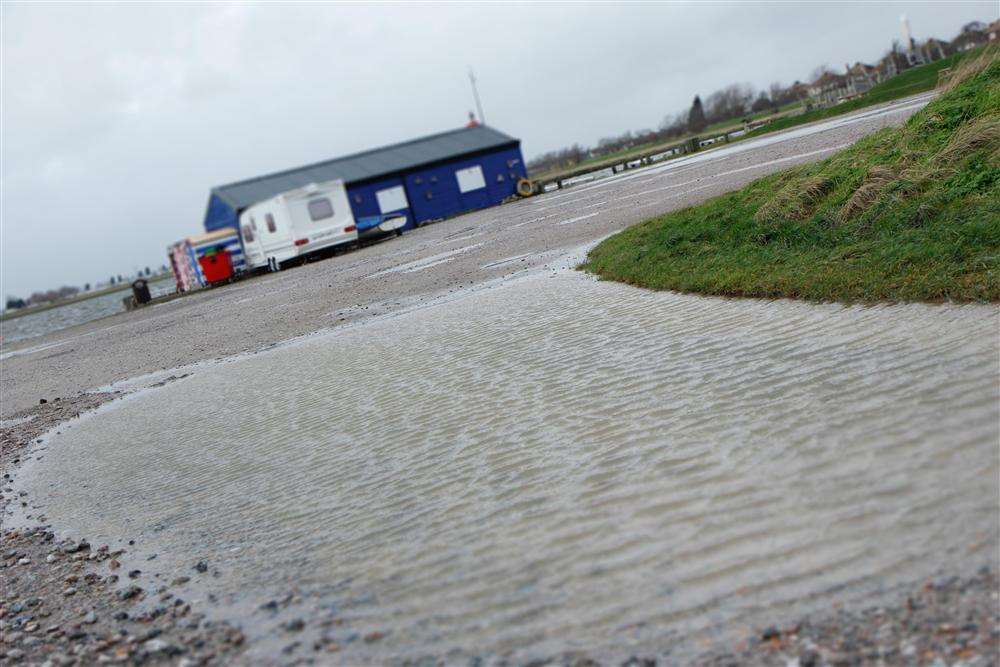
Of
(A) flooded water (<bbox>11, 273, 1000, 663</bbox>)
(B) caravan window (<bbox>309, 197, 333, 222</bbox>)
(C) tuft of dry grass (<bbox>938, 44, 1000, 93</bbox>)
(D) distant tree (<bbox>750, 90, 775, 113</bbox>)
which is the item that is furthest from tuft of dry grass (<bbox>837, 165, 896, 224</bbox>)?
(D) distant tree (<bbox>750, 90, 775, 113</bbox>)

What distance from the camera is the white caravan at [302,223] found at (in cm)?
3853

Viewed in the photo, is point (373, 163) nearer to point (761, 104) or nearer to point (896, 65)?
point (896, 65)

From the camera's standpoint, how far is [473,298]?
1362cm

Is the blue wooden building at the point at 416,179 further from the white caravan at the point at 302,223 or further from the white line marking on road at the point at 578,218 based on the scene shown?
the white line marking on road at the point at 578,218

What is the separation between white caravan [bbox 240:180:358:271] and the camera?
126 ft

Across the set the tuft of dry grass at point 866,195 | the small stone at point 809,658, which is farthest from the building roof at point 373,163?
the small stone at point 809,658

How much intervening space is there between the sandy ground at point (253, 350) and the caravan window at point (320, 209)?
9476 millimetres

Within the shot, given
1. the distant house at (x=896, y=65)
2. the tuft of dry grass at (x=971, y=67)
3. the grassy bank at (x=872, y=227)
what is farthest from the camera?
the distant house at (x=896, y=65)

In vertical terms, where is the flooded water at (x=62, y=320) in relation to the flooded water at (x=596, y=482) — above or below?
above

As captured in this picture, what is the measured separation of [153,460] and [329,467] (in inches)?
99.6

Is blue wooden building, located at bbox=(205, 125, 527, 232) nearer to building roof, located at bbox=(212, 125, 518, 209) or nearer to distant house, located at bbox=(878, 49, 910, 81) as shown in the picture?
building roof, located at bbox=(212, 125, 518, 209)

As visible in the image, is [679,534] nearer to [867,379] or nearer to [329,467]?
[867,379]

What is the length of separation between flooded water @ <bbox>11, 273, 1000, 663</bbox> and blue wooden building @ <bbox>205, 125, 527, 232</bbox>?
134ft

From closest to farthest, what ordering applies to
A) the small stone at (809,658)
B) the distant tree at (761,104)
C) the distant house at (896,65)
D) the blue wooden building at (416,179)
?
the small stone at (809,658) → the blue wooden building at (416,179) → the distant house at (896,65) → the distant tree at (761,104)
